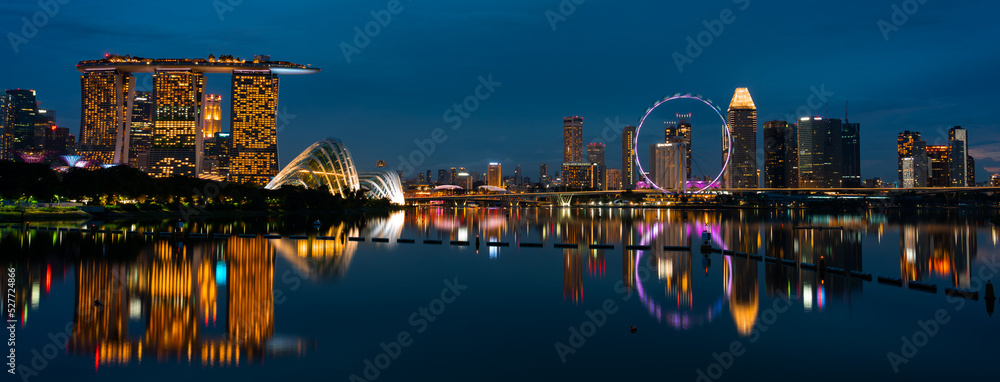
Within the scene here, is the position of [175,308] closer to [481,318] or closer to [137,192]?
[481,318]

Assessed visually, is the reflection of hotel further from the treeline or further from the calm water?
the treeline

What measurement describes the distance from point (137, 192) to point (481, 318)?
78.3 meters

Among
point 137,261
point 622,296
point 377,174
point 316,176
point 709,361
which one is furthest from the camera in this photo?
point 377,174

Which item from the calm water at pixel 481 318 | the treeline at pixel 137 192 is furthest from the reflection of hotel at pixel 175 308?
the treeline at pixel 137 192

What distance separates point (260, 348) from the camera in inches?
666

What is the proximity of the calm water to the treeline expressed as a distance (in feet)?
142

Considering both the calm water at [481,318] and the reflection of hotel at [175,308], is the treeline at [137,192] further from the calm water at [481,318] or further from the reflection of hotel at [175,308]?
the reflection of hotel at [175,308]

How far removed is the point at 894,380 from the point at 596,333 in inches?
278

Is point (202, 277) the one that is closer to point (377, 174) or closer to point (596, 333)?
point (596, 333)

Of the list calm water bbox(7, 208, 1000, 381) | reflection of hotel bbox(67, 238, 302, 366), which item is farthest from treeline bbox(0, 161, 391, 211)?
reflection of hotel bbox(67, 238, 302, 366)

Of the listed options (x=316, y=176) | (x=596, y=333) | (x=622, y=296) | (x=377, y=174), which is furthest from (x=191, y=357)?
(x=377, y=174)

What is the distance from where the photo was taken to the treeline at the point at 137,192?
240 ft

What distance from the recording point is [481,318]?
69.9ft

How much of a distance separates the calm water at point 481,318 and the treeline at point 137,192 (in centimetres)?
4315
